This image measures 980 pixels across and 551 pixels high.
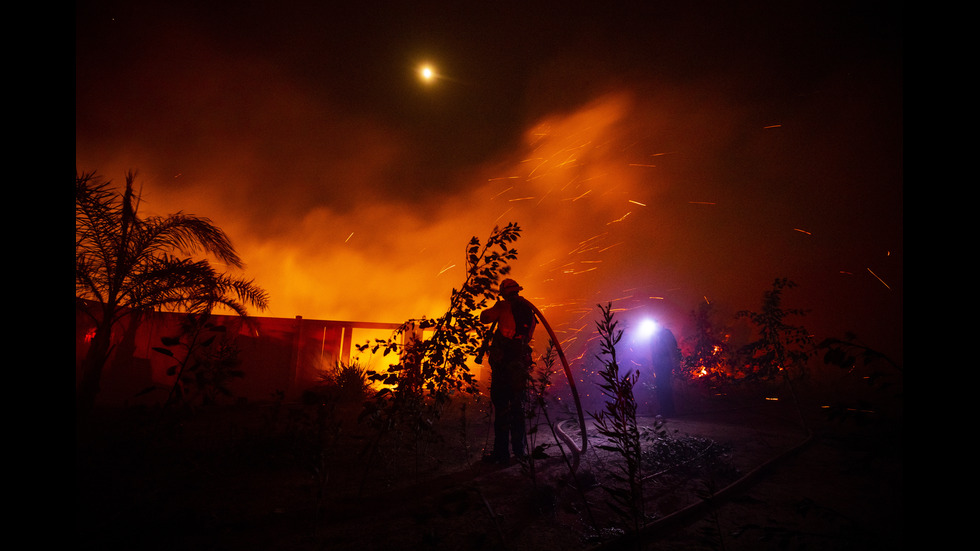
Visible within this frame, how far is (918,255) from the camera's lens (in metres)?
0.95

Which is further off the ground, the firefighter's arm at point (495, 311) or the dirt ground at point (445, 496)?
the firefighter's arm at point (495, 311)

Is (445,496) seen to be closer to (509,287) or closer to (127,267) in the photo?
(509,287)

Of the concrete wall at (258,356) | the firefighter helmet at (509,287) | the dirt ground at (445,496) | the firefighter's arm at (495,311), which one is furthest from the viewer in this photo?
the concrete wall at (258,356)

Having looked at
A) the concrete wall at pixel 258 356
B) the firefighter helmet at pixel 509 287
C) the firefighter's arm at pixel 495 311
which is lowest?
the concrete wall at pixel 258 356

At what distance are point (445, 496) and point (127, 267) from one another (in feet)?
22.3

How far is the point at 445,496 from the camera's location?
134 inches

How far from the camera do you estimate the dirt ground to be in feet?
8.87

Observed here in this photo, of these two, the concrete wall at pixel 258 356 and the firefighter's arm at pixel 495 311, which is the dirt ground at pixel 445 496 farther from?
the concrete wall at pixel 258 356

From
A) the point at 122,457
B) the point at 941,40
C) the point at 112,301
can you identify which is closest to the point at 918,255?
the point at 941,40

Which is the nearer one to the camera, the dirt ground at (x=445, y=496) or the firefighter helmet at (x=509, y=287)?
the dirt ground at (x=445, y=496)

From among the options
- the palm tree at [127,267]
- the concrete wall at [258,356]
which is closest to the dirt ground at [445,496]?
the palm tree at [127,267]

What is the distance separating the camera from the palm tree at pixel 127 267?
222 inches

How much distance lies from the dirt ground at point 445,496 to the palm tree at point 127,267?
1.46m

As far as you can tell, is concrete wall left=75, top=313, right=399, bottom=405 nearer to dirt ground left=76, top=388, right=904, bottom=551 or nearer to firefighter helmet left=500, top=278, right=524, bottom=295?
dirt ground left=76, top=388, right=904, bottom=551
